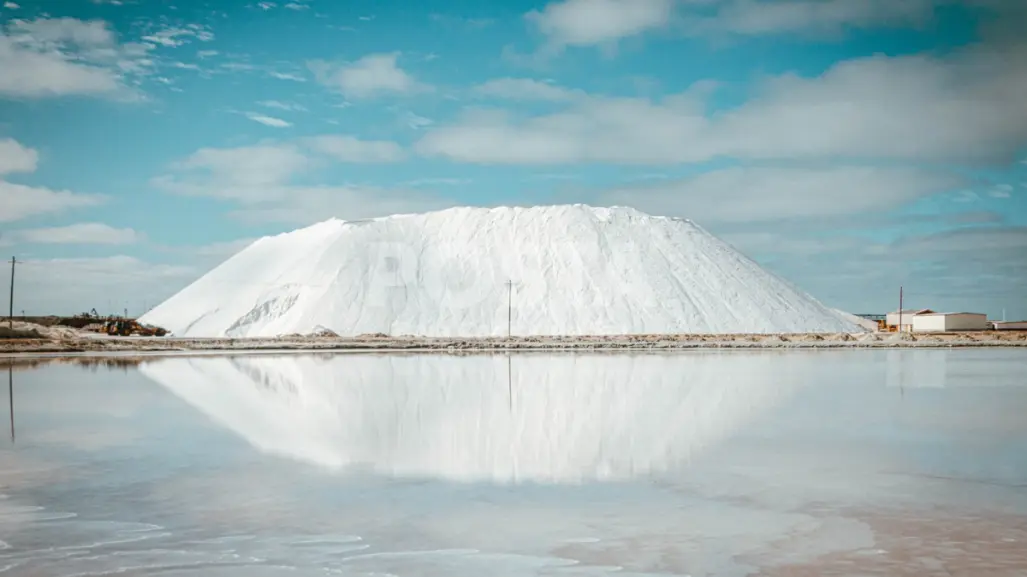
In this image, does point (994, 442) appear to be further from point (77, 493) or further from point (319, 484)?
point (77, 493)

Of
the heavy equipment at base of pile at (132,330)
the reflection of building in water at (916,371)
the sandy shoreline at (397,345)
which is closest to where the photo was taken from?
the reflection of building in water at (916,371)

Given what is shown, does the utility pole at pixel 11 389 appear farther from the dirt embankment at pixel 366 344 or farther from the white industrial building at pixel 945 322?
the white industrial building at pixel 945 322

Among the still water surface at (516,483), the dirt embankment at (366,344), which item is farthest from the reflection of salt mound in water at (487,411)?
the dirt embankment at (366,344)

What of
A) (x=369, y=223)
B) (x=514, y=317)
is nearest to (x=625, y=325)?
(x=514, y=317)

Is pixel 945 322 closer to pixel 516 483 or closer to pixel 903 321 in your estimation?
pixel 903 321

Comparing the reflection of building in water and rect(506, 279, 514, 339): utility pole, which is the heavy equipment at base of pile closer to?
rect(506, 279, 514, 339): utility pole

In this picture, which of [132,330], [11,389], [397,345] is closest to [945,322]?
[397,345]
